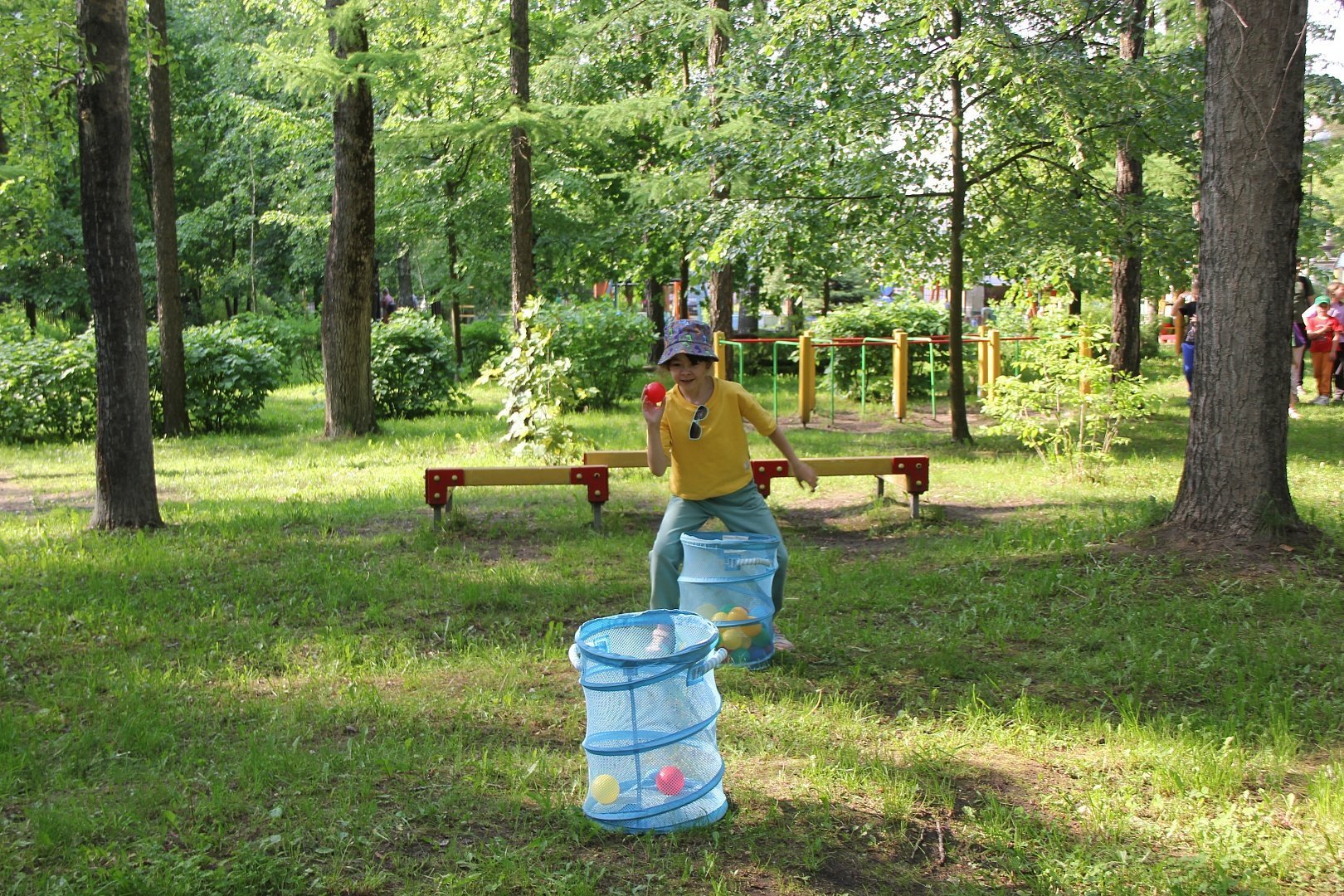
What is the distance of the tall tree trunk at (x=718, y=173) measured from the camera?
13.6 meters

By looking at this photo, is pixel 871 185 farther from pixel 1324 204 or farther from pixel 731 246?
pixel 1324 204

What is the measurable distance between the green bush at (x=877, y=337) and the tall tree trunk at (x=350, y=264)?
7.35 m

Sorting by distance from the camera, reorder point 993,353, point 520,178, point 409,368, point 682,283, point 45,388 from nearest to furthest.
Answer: point 520,178 → point 45,388 → point 409,368 → point 993,353 → point 682,283

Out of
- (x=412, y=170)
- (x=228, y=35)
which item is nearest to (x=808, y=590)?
(x=412, y=170)

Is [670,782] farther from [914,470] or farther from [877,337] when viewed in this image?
[877,337]

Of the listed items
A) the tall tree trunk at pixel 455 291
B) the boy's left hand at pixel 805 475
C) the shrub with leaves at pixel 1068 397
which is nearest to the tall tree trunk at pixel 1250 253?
the boy's left hand at pixel 805 475

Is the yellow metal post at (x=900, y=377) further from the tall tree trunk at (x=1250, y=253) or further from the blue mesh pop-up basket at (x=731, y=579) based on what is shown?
the blue mesh pop-up basket at (x=731, y=579)

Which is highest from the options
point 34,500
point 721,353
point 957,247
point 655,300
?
point 655,300

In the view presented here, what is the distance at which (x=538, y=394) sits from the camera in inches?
455

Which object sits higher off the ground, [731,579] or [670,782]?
[731,579]

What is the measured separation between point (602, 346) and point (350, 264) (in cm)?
469

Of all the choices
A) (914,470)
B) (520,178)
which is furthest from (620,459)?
(520,178)

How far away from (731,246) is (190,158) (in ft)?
84.7

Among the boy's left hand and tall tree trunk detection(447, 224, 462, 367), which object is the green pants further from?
tall tree trunk detection(447, 224, 462, 367)
